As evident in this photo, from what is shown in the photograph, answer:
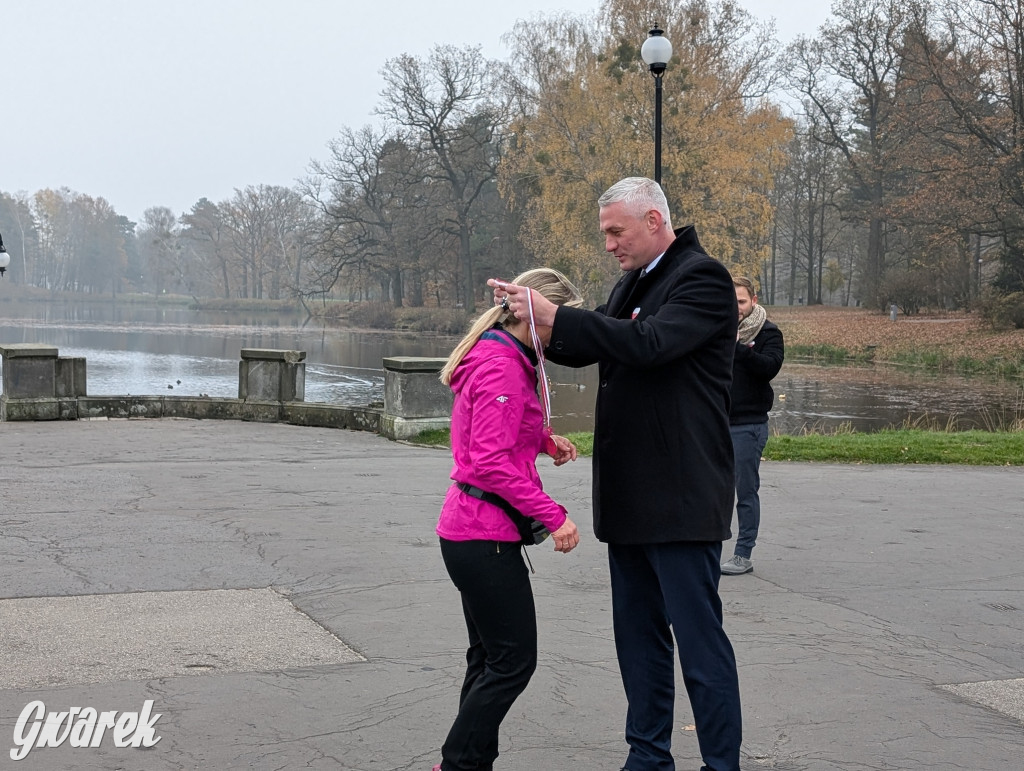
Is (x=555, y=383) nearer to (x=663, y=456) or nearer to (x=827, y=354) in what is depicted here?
(x=827, y=354)

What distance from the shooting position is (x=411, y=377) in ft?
50.8

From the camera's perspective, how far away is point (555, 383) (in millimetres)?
30641

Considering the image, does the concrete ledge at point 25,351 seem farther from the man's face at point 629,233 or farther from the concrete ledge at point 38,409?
the man's face at point 629,233

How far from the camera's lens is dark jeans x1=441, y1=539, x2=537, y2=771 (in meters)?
3.59

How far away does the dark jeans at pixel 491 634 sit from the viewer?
11.8 feet

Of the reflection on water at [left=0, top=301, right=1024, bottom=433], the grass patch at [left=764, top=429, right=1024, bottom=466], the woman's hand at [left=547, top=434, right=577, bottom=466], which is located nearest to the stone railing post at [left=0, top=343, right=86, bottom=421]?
the reflection on water at [left=0, top=301, right=1024, bottom=433]

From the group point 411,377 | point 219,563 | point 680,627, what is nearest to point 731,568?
point 219,563

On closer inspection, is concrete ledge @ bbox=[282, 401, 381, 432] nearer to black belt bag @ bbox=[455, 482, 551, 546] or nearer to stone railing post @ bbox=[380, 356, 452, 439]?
stone railing post @ bbox=[380, 356, 452, 439]

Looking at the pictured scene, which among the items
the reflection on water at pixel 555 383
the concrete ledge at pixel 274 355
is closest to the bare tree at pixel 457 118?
the reflection on water at pixel 555 383

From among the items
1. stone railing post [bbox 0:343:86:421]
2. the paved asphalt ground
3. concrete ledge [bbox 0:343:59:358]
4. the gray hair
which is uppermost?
the gray hair

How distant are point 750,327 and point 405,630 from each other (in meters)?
2.95

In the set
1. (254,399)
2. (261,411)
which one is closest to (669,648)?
(261,411)

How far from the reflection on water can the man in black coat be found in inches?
652

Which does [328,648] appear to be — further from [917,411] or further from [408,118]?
[408,118]
